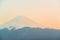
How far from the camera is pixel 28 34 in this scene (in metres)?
0.99

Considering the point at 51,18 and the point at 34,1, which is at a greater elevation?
the point at 34,1

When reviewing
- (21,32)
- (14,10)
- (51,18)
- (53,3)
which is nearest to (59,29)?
(51,18)

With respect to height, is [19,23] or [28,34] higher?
[19,23]

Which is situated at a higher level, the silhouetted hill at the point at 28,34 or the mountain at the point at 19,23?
the mountain at the point at 19,23

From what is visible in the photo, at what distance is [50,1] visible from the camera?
107cm

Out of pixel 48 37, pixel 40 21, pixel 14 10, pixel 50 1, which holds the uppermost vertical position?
pixel 50 1

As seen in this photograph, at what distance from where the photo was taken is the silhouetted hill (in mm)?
987

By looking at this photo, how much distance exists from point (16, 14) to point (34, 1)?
23 centimetres

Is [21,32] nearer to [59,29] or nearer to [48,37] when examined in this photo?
[48,37]

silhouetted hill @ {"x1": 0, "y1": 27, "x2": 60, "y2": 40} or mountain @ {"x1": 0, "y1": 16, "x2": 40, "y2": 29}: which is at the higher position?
mountain @ {"x1": 0, "y1": 16, "x2": 40, "y2": 29}

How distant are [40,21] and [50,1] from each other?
0.76ft

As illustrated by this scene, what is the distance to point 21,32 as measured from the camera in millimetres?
990

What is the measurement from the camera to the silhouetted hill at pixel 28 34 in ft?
3.24

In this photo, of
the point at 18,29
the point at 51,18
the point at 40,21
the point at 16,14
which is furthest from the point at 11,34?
the point at 51,18
